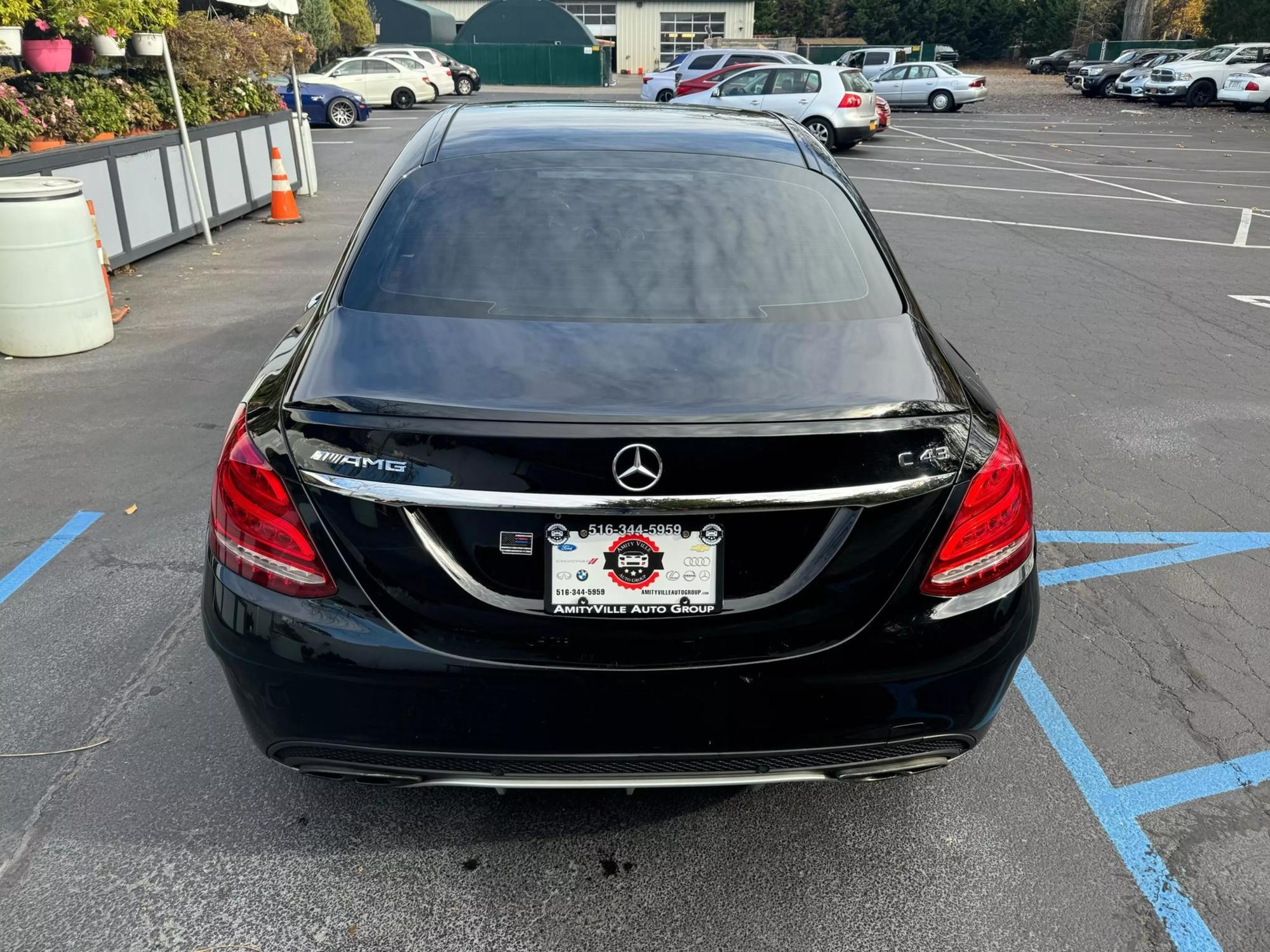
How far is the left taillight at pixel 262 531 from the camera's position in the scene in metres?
2.11

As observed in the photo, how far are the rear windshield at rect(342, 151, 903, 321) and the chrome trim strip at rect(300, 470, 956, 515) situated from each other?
629 millimetres

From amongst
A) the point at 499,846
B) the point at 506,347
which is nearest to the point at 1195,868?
the point at 499,846

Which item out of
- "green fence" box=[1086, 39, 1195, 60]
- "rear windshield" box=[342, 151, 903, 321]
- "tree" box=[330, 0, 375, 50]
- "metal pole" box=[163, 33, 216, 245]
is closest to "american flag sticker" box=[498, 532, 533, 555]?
"rear windshield" box=[342, 151, 903, 321]

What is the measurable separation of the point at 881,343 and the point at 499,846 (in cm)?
160

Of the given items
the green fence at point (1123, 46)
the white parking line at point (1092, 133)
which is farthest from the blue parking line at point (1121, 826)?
the green fence at point (1123, 46)

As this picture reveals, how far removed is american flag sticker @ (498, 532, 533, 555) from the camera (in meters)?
2.04

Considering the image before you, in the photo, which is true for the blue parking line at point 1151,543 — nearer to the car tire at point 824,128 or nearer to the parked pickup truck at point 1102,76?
the car tire at point 824,128

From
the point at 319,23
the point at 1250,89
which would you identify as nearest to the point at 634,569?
the point at 1250,89

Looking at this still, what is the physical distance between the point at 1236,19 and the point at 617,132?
49.2 metres

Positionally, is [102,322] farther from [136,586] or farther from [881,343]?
[881,343]

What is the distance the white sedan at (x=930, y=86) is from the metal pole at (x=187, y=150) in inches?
1022

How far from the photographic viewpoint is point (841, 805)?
2.81 m

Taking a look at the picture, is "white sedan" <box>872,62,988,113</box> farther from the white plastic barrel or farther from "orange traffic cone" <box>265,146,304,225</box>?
the white plastic barrel

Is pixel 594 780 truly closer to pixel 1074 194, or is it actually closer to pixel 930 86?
pixel 1074 194
